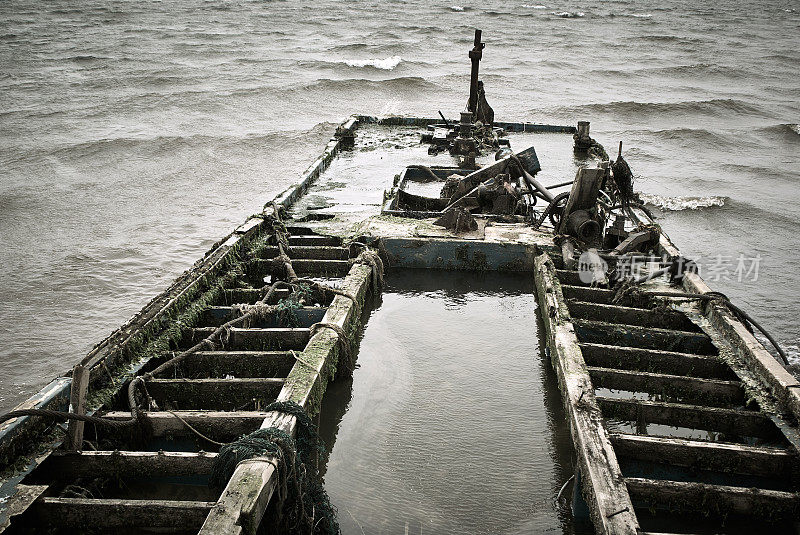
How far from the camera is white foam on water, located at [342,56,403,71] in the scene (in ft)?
99.0

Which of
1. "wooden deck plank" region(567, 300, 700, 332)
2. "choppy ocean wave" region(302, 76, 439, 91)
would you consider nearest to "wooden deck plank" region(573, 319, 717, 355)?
"wooden deck plank" region(567, 300, 700, 332)

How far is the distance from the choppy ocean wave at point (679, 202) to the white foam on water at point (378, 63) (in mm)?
18067

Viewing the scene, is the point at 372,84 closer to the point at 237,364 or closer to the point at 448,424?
the point at 237,364

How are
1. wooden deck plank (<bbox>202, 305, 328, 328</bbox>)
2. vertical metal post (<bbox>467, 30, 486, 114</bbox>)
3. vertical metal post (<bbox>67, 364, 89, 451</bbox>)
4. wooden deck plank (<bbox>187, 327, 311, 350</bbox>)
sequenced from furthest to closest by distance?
vertical metal post (<bbox>467, 30, 486, 114</bbox>) < wooden deck plank (<bbox>202, 305, 328, 328</bbox>) < wooden deck plank (<bbox>187, 327, 311, 350</bbox>) < vertical metal post (<bbox>67, 364, 89, 451</bbox>)

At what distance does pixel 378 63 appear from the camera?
101 feet

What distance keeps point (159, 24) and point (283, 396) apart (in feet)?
130

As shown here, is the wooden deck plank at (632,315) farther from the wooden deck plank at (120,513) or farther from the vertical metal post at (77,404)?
the vertical metal post at (77,404)

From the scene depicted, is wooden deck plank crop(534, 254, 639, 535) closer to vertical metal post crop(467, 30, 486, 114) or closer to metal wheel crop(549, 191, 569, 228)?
metal wheel crop(549, 191, 569, 228)

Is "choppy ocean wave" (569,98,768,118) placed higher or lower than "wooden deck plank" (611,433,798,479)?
higher

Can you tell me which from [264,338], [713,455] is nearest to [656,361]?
[713,455]

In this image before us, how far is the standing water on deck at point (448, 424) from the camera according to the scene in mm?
4613

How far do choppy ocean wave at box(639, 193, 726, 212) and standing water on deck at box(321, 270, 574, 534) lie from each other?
8653 millimetres

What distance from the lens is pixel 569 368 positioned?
520 cm

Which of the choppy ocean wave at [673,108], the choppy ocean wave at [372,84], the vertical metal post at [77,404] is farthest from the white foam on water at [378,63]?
the vertical metal post at [77,404]
